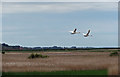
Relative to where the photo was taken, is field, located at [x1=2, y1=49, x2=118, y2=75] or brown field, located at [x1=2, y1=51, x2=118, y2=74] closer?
field, located at [x1=2, y1=49, x2=118, y2=75]

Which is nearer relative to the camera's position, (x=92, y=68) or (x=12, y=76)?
(x=12, y=76)

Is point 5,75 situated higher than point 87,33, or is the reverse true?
point 87,33

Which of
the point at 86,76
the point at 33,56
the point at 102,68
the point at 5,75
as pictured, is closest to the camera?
the point at 86,76

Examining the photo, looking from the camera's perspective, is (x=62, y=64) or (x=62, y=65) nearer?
(x=62, y=65)

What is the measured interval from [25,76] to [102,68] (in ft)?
24.2

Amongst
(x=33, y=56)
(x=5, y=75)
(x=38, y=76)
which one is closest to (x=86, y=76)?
(x=38, y=76)

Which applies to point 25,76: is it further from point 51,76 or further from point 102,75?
point 102,75

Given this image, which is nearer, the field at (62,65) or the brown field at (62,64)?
the field at (62,65)

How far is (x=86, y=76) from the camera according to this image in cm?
2770

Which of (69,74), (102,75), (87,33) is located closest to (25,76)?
(69,74)

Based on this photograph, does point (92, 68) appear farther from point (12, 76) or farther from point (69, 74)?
point (12, 76)

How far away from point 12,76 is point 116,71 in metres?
6.47

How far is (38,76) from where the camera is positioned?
28.3 meters

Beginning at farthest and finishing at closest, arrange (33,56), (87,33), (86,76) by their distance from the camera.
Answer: (33,56) → (87,33) → (86,76)
